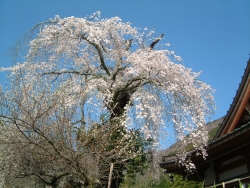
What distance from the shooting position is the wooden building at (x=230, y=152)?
5.94 m

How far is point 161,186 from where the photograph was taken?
2773 cm

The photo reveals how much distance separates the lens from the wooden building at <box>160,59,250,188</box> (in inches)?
234

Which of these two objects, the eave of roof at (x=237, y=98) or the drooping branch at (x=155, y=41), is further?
the drooping branch at (x=155, y=41)

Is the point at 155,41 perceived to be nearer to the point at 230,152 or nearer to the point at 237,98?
the point at 237,98

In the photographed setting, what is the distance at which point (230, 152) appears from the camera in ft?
20.9

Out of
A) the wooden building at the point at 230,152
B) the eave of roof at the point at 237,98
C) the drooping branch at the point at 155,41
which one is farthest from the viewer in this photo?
the drooping branch at the point at 155,41

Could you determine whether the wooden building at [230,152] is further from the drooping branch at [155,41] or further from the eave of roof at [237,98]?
the drooping branch at [155,41]

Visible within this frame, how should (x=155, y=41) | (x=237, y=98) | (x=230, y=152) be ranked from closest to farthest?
(x=230, y=152) → (x=237, y=98) → (x=155, y=41)

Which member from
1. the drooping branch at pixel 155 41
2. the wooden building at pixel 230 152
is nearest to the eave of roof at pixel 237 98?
the wooden building at pixel 230 152

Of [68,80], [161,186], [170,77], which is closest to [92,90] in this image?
[68,80]

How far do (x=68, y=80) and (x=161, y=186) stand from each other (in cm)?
2084

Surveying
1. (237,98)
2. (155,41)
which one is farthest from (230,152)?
(155,41)

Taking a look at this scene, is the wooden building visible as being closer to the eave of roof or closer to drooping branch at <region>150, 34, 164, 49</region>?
the eave of roof

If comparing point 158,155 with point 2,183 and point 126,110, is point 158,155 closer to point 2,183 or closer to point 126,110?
point 126,110
